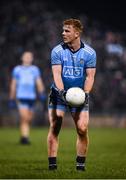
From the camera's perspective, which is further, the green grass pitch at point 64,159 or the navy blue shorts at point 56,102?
the navy blue shorts at point 56,102

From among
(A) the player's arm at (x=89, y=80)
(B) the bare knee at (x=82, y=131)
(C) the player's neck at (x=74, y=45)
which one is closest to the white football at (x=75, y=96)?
(A) the player's arm at (x=89, y=80)

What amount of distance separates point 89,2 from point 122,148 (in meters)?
16.5

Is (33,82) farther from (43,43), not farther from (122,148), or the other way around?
(43,43)

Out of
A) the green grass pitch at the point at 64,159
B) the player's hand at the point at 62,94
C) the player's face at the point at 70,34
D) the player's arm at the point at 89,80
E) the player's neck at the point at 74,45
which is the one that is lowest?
the green grass pitch at the point at 64,159

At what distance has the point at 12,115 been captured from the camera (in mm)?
27938

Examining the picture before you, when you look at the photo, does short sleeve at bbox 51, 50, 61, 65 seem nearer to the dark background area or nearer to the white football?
the white football

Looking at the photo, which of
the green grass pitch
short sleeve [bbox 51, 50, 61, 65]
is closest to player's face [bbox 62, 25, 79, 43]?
short sleeve [bbox 51, 50, 61, 65]

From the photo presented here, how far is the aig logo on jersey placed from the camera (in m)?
11.0

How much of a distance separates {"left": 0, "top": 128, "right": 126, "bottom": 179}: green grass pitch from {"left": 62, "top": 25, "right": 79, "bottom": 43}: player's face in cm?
209

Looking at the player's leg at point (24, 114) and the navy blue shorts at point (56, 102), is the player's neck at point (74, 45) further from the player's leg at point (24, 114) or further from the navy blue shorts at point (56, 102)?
the player's leg at point (24, 114)

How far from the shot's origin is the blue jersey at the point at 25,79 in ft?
64.1

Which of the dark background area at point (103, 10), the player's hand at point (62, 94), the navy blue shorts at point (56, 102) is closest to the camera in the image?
the player's hand at point (62, 94)

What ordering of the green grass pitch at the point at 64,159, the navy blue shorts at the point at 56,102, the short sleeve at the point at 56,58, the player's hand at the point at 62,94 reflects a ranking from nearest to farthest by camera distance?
1. the green grass pitch at the point at 64,159
2. the player's hand at the point at 62,94
3. the short sleeve at the point at 56,58
4. the navy blue shorts at the point at 56,102

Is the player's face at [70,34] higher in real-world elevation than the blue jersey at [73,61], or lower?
higher
